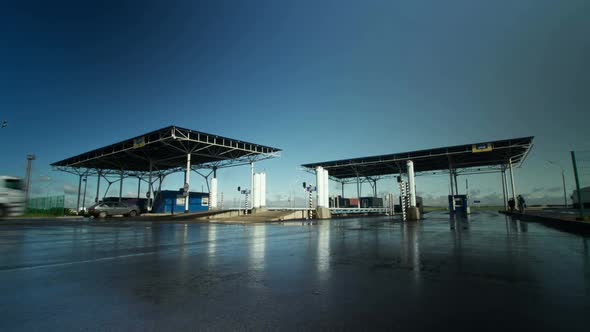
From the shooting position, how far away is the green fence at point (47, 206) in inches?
1594

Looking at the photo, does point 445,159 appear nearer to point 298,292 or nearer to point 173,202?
point 173,202

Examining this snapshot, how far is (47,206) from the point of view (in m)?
42.6

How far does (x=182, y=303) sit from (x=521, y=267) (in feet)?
16.6

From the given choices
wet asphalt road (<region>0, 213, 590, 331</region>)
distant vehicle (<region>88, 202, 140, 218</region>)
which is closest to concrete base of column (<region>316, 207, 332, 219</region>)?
wet asphalt road (<region>0, 213, 590, 331</region>)

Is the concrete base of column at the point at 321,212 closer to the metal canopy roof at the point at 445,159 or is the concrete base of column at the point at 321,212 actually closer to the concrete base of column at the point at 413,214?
the concrete base of column at the point at 413,214

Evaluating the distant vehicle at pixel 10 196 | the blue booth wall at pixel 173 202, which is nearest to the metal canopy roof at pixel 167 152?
the blue booth wall at pixel 173 202

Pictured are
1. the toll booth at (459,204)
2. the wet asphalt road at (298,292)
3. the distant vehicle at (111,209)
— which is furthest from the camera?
the toll booth at (459,204)

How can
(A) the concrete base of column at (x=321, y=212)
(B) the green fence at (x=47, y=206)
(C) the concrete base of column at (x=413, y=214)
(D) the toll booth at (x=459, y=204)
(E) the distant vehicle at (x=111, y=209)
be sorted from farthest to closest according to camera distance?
(B) the green fence at (x=47, y=206), (D) the toll booth at (x=459, y=204), (E) the distant vehicle at (x=111, y=209), (A) the concrete base of column at (x=321, y=212), (C) the concrete base of column at (x=413, y=214)

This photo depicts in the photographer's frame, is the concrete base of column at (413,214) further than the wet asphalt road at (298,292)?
Yes

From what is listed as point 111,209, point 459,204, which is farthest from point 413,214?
point 111,209

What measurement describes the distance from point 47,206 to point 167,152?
21.0 meters

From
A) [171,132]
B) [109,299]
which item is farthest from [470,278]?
[171,132]

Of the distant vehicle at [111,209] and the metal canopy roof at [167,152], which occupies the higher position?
the metal canopy roof at [167,152]

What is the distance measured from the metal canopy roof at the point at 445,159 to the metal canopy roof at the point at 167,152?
59.4 feet
